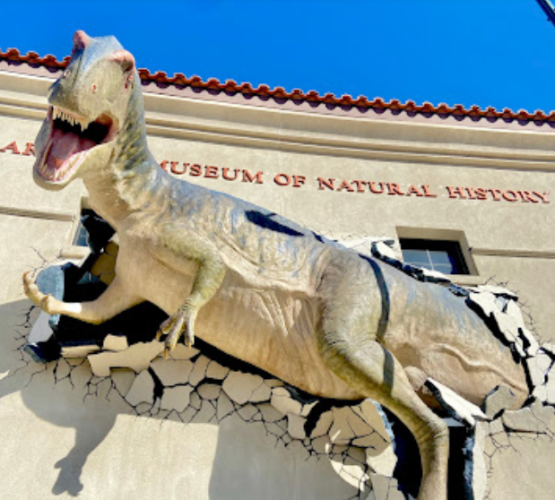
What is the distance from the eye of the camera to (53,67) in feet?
22.2

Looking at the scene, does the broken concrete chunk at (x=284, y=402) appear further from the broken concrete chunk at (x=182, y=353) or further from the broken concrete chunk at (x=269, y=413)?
the broken concrete chunk at (x=182, y=353)

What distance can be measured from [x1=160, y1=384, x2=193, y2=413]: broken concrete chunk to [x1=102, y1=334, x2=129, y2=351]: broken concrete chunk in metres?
0.47

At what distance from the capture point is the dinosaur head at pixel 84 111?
121 inches

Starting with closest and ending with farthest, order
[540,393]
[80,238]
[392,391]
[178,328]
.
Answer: [178,328], [392,391], [540,393], [80,238]

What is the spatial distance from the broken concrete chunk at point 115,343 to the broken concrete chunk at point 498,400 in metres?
2.71

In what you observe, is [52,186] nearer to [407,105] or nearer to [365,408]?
[365,408]

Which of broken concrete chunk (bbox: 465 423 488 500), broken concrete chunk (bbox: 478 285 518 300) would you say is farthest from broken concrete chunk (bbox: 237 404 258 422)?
broken concrete chunk (bbox: 478 285 518 300)

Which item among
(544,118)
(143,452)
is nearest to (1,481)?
(143,452)

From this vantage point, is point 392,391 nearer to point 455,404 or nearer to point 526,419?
point 455,404

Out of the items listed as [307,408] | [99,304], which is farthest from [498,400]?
[99,304]

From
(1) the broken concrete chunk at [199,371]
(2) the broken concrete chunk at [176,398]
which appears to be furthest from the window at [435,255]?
(2) the broken concrete chunk at [176,398]

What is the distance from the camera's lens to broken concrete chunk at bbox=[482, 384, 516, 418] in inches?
148

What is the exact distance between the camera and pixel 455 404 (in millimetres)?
3508

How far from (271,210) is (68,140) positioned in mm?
2879
